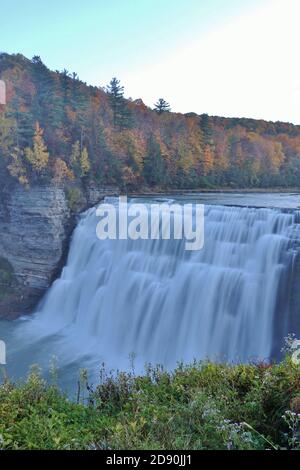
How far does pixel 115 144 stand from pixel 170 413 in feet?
86.5

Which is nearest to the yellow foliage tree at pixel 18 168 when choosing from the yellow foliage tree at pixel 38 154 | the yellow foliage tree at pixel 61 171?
the yellow foliage tree at pixel 38 154

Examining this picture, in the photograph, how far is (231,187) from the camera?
3266cm

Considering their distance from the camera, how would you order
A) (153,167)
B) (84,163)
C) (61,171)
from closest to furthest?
(61,171) < (84,163) < (153,167)

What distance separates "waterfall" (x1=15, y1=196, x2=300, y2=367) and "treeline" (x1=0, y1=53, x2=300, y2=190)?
23.6 feet

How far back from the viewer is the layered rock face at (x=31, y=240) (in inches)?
772

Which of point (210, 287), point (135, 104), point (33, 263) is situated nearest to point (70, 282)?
point (33, 263)

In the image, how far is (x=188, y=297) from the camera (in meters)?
13.8

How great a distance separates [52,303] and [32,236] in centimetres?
362

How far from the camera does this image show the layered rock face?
1961 centimetres

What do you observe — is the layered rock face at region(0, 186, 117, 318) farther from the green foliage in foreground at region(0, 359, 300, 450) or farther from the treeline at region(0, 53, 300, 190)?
the green foliage in foreground at region(0, 359, 300, 450)

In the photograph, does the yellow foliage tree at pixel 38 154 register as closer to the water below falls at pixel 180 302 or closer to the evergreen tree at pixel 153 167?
the water below falls at pixel 180 302

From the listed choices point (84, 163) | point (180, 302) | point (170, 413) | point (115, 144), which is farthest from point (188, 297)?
point (115, 144)

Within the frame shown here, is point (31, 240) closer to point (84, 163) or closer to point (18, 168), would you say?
point (18, 168)

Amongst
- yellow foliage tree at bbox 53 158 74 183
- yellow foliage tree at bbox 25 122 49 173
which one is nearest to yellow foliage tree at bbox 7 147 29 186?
yellow foliage tree at bbox 25 122 49 173
